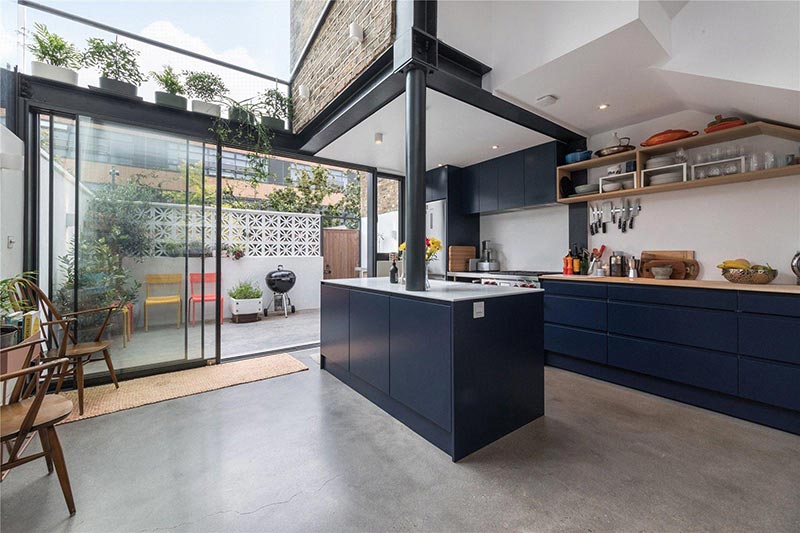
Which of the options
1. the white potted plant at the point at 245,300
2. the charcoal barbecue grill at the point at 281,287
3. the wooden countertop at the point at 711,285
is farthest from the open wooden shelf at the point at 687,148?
the white potted plant at the point at 245,300

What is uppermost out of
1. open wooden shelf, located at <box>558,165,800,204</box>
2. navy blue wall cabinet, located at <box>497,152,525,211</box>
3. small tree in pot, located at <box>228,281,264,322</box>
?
navy blue wall cabinet, located at <box>497,152,525,211</box>

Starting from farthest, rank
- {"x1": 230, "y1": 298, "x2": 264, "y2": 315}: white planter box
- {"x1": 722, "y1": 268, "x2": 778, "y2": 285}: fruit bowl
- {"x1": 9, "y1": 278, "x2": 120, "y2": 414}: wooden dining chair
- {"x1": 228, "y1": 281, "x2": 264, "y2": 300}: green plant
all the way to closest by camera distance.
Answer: {"x1": 228, "y1": 281, "x2": 264, "y2": 300}: green plant, {"x1": 230, "y1": 298, "x2": 264, "y2": 315}: white planter box, {"x1": 722, "y1": 268, "x2": 778, "y2": 285}: fruit bowl, {"x1": 9, "y1": 278, "x2": 120, "y2": 414}: wooden dining chair

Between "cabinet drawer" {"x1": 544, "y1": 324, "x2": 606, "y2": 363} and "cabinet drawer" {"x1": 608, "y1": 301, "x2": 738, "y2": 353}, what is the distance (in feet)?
0.58

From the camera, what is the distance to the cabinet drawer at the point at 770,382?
2.16 m

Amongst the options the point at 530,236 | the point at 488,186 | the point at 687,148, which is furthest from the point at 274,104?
the point at 687,148

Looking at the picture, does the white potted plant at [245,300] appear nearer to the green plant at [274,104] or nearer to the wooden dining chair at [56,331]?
the wooden dining chair at [56,331]

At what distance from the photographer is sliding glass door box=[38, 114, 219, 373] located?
289cm

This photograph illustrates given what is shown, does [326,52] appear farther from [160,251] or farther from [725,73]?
[725,73]

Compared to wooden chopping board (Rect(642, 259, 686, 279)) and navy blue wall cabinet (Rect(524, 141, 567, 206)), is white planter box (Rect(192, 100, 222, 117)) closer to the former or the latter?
navy blue wall cabinet (Rect(524, 141, 567, 206))

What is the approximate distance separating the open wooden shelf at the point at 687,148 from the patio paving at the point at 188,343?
3888mm

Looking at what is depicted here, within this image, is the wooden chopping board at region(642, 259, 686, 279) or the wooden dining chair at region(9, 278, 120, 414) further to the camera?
the wooden chopping board at region(642, 259, 686, 279)

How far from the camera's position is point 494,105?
3.05 m

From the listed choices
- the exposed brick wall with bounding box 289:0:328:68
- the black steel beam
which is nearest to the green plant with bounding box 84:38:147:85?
the exposed brick wall with bounding box 289:0:328:68

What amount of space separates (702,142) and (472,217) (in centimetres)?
285
